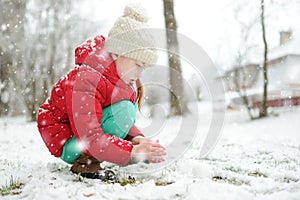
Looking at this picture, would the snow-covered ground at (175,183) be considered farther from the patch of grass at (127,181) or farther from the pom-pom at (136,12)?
the pom-pom at (136,12)

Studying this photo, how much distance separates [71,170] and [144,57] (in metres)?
1.01

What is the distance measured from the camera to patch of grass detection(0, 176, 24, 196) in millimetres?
1715

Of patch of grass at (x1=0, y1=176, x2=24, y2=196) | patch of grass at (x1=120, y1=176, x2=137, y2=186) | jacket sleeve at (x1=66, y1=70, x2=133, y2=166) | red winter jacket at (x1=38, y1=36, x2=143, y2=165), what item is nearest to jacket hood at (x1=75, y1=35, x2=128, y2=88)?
red winter jacket at (x1=38, y1=36, x2=143, y2=165)

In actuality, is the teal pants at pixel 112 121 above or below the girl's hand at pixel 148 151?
above

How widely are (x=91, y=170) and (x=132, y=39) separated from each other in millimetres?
1008

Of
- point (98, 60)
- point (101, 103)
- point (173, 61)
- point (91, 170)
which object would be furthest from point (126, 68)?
point (173, 61)

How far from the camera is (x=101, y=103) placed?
2.06m

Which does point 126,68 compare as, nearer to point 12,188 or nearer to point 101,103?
point 101,103

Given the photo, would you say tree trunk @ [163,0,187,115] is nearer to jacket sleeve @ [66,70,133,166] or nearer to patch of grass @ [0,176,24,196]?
jacket sleeve @ [66,70,133,166]

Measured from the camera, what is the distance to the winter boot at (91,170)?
197 centimetres

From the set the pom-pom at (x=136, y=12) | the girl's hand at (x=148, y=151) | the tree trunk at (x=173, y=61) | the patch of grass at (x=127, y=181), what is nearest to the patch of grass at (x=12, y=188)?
the patch of grass at (x=127, y=181)

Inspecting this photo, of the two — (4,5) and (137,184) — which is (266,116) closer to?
(137,184)

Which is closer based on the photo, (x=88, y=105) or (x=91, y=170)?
(x=88, y=105)

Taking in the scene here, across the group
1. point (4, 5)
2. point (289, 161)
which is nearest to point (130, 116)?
point (289, 161)
